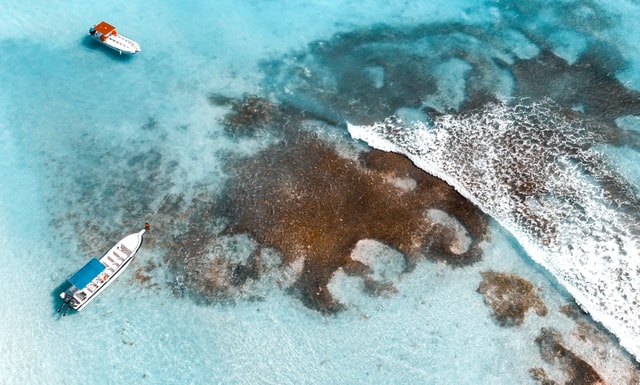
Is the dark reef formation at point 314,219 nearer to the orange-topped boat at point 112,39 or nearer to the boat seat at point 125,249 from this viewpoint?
the boat seat at point 125,249

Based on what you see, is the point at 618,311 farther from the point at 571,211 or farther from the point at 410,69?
the point at 410,69

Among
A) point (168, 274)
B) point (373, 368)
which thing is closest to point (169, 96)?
point (168, 274)

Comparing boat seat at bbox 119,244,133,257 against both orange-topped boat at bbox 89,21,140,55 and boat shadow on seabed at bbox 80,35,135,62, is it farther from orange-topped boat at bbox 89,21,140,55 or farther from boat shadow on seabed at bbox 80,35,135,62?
boat shadow on seabed at bbox 80,35,135,62

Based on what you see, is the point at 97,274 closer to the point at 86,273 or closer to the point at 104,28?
the point at 86,273

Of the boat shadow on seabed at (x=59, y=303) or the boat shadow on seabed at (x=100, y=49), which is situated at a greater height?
the boat shadow on seabed at (x=100, y=49)

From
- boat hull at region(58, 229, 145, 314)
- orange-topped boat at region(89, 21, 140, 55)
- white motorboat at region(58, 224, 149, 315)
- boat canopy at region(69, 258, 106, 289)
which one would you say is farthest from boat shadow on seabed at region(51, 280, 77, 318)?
orange-topped boat at region(89, 21, 140, 55)

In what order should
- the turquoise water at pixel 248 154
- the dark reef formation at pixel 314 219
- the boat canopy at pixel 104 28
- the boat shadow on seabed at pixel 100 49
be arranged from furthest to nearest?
the boat shadow on seabed at pixel 100 49 < the boat canopy at pixel 104 28 < the dark reef formation at pixel 314 219 < the turquoise water at pixel 248 154

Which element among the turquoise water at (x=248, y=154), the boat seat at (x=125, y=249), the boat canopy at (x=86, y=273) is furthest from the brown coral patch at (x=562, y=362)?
the boat canopy at (x=86, y=273)
